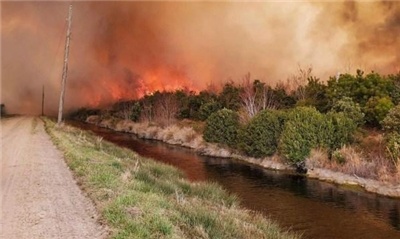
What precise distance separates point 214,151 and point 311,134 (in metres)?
15.2

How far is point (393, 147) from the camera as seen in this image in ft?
102

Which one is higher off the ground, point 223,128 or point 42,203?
point 223,128

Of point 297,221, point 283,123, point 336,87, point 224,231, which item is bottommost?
point 297,221

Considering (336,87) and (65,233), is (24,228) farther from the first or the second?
(336,87)

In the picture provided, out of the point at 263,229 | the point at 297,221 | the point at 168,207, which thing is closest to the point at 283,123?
the point at 297,221

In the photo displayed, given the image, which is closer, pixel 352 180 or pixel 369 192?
pixel 369 192

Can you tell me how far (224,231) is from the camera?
45.2 feet

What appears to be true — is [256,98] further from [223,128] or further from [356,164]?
[356,164]

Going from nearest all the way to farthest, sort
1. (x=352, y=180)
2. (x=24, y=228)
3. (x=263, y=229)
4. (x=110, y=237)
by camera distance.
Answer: (x=110, y=237) < (x=24, y=228) < (x=263, y=229) < (x=352, y=180)

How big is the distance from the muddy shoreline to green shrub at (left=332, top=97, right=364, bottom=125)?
355 inches

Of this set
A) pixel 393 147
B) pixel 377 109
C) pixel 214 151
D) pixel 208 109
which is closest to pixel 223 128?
pixel 214 151

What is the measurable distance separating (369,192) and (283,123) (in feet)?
44.4

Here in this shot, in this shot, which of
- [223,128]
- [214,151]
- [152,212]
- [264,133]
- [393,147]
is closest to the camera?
[152,212]

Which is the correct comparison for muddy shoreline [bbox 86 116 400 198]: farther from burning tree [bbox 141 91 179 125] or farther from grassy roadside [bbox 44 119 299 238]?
grassy roadside [bbox 44 119 299 238]
